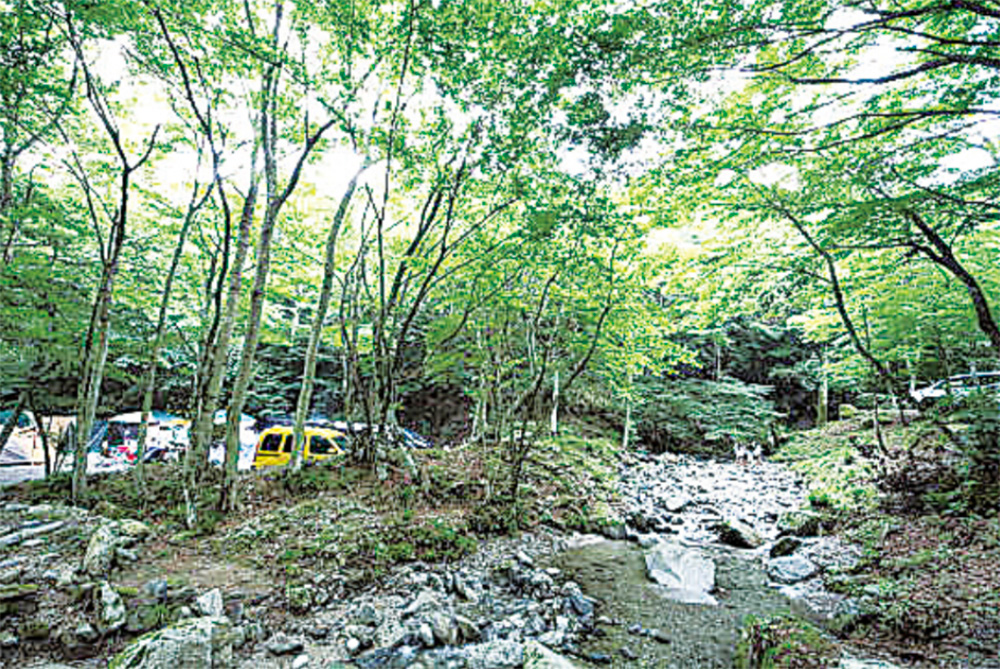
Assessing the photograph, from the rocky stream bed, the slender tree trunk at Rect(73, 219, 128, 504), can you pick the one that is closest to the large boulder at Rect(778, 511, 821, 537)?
the rocky stream bed

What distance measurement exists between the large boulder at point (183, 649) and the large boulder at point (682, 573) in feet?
12.9

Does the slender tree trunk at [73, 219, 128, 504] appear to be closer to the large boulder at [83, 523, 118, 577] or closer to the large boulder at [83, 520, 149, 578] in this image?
the large boulder at [83, 520, 149, 578]

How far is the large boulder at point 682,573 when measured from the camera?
15.5 ft

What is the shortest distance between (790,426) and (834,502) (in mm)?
13100

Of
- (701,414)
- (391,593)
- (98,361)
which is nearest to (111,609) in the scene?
(391,593)

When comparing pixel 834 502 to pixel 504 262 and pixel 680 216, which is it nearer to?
pixel 680 216

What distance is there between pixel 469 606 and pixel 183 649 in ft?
7.25

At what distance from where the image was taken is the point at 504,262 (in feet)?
23.5

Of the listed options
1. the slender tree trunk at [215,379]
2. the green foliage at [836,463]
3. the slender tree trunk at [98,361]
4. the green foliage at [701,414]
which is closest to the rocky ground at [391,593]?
the slender tree trunk at [98,361]

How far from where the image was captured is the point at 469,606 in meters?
4.22

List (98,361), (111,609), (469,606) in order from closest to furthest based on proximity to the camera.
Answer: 1. (111,609)
2. (469,606)
3. (98,361)

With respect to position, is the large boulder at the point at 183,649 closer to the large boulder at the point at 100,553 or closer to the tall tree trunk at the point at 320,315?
the large boulder at the point at 100,553

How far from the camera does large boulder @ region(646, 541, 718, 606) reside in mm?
4716

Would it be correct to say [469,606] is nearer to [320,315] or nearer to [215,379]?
[215,379]
